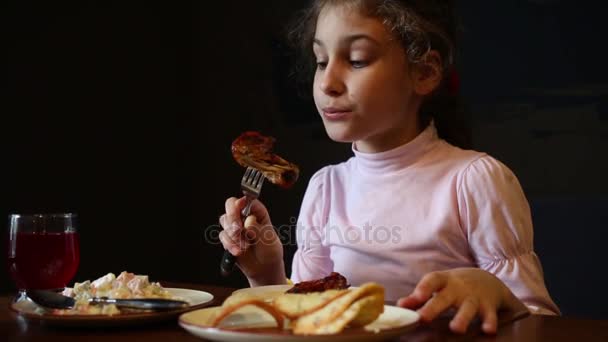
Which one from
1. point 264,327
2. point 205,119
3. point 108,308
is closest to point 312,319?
point 264,327

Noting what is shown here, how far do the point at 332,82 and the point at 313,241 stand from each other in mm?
464

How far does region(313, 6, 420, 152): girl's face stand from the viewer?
4.98 ft

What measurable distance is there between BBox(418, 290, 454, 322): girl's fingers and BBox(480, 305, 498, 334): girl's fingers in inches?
1.7

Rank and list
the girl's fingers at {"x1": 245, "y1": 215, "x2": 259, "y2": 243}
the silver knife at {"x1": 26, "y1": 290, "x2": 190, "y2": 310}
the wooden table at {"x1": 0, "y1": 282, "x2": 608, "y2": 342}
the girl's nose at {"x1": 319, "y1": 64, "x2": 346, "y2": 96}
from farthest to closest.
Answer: the girl's nose at {"x1": 319, "y1": 64, "x2": 346, "y2": 96}
the girl's fingers at {"x1": 245, "y1": 215, "x2": 259, "y2": 243}
the silver knife at {"x1": 26, "y1": 290, "x2": 190, "y2": 310}
the wooden table at {"x1": 0, "y1": 282, "x2": 608, "y2": 342}

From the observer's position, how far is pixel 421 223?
5.14 ft

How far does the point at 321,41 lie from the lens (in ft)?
5.10

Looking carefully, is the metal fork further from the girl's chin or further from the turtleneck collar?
the turtleneck collar

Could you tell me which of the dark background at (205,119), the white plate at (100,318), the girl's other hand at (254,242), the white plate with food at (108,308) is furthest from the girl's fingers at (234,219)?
the dark background at (205,119)

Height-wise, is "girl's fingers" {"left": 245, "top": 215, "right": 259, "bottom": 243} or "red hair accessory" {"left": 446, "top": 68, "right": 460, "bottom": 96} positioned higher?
"red hair accessory" {"left": 446, "top": 68, "right": 460, "bottom": 96}

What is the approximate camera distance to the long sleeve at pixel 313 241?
1.77 metres

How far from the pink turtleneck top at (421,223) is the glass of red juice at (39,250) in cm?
64

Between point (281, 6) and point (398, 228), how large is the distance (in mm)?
2028

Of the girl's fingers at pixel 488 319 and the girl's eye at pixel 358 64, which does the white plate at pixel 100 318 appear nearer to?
the girl's fingers at pixel 488 319

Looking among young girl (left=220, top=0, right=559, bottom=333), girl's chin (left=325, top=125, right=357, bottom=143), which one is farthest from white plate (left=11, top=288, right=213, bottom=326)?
girl's chin (left=325, top=125, right=357, bottom=143)
